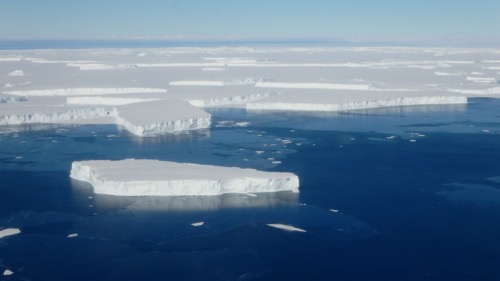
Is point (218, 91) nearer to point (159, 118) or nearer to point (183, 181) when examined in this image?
point (159, 118)

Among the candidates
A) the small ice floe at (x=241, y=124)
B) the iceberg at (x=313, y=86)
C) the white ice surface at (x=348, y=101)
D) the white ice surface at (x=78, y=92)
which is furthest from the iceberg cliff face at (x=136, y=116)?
the iceberg at (x=313, y=86)

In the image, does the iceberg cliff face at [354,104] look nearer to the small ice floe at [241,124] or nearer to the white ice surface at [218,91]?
the white ice surface at [218,91]

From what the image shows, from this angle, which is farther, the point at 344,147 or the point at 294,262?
the point at 344,147

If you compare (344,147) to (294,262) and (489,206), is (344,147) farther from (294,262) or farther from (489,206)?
(294,262)

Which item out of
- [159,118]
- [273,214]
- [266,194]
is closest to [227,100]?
[159,118]

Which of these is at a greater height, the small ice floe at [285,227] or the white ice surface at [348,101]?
the white ice surface at [348,101]

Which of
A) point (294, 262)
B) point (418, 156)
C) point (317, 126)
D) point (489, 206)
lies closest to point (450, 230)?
point (489, 206)

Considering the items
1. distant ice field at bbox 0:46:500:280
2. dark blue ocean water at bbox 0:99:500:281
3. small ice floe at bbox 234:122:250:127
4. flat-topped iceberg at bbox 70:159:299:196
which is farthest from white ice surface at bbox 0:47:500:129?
flat-topped iceberg at bbox 70:159:299:196
